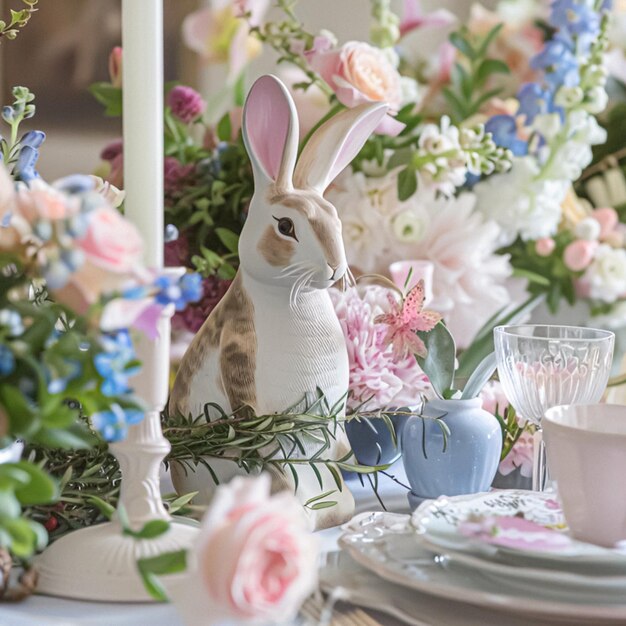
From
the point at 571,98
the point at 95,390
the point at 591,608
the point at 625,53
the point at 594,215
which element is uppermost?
the point at 625,53

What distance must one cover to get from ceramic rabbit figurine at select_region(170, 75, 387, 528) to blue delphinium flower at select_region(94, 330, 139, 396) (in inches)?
8.7

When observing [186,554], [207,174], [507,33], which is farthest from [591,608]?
[507,33]

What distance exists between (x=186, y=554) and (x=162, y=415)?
0.96ft

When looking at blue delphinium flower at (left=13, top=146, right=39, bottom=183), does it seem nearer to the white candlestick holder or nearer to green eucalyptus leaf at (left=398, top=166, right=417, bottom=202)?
the white candlestick holder

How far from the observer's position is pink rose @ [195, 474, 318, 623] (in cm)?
37

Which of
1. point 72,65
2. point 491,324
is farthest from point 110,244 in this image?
point 72,65

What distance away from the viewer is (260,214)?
2.04ft

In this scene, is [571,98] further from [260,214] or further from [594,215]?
[260,214]

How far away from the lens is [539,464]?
2.22ft

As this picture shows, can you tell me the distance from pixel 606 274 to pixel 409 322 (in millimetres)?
644

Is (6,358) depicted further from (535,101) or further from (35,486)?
(535,101)

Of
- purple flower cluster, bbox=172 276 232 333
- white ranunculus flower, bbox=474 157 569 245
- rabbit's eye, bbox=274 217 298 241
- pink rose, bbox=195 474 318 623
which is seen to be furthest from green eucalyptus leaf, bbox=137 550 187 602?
white ranunculus flower, bbox=474 157 569 245

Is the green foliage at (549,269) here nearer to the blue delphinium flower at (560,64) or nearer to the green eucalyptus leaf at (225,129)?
the blue delphinium flower at (560,64)

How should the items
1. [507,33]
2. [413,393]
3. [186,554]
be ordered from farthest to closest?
1. [507,33]
2. [413,393]
3. [186,554]
